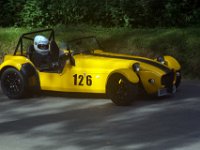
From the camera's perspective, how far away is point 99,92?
35.4 feet

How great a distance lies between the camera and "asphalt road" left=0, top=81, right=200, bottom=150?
320 inches

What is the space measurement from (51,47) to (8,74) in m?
0.91

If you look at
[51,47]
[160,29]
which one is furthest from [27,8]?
[51,47]

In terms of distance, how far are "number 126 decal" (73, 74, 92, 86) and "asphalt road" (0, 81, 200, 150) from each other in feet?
1.09

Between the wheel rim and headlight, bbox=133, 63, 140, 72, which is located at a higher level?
headlight, bbox=133, 63, 140, 72

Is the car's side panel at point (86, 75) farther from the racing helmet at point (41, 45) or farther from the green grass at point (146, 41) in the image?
the green grass at point (146, 41)

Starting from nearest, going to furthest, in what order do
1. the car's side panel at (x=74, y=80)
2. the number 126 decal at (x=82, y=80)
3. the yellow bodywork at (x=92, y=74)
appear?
the yellow bodywork at (x=92, y=74) → the car's side panel at (x=74, y=80) → the number 126 decal at (x=82, y=80)

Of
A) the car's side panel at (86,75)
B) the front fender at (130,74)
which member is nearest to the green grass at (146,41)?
the car's side panel at (86,75)

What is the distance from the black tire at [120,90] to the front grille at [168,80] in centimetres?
59

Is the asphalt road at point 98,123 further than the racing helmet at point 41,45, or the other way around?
the racing helmet at point 41,45

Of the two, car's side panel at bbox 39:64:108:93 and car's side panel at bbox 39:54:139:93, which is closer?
car's side panel at bbox 39:54:139:93

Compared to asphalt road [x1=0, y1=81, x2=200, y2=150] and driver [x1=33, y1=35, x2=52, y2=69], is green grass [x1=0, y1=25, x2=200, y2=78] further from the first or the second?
driver [x1=33, y1=35, x2=52, y2=69]

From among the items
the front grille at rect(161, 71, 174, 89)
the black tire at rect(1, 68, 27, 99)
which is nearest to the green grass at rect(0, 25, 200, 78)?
the front grille at rect(161, 71, 174, 89)

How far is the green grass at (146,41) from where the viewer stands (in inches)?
534
